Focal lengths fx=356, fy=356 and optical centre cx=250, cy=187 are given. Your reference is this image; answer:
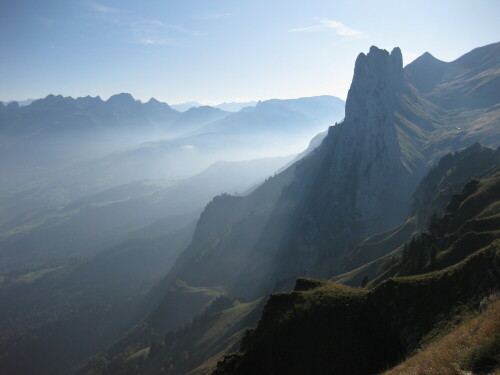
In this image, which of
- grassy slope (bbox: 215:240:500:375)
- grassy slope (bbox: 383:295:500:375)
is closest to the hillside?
grassy slope (bbox: 215:240:500:375)

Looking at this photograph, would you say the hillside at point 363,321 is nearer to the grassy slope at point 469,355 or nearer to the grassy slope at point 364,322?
the grassy slope at point 364,322

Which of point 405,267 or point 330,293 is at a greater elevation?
point 330,293

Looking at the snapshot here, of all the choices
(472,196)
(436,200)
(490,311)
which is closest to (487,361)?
(490,311)

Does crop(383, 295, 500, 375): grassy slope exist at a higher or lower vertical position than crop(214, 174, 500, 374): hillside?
higher

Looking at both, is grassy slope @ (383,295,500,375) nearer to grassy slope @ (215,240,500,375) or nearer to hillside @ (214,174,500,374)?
hillside @ (214,174,500,374)

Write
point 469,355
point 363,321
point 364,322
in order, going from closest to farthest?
point 469,355 < point 364,322 < point 363,321

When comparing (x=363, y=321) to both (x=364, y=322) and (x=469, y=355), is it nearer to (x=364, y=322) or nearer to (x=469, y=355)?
(x=364, y=322)

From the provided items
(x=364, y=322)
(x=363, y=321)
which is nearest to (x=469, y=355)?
(x=364, y=322)

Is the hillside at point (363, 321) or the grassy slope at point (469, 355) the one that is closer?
the grassy slope at point (469, 355)

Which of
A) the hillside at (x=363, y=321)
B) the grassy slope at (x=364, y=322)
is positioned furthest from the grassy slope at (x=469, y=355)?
the grassy slope at (x=364, y=322)

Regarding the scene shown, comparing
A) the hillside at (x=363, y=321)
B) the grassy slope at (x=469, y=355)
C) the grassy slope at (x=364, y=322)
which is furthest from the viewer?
the grassy slope at (x=364, y=322)

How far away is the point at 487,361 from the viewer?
81.9 feet

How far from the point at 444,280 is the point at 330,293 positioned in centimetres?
1519

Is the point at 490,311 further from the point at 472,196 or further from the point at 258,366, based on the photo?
the point at 472,196
